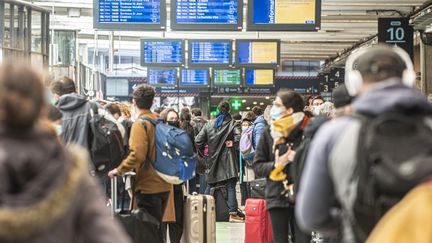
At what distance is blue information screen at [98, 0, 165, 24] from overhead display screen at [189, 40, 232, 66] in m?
6.20

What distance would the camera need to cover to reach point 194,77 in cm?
2592

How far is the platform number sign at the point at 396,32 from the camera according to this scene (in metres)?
17.6

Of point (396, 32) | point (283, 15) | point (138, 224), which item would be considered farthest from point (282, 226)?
point (396, 32)

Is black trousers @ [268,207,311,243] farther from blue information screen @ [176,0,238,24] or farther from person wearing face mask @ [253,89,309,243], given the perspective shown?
blue information screen @ [176,0,238,24]

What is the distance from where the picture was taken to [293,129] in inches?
264

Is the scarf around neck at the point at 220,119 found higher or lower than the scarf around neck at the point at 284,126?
lower

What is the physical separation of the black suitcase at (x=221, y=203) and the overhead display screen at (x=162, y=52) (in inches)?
316

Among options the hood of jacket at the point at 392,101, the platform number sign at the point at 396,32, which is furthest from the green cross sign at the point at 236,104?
the hood of jacket at the point at 392,101

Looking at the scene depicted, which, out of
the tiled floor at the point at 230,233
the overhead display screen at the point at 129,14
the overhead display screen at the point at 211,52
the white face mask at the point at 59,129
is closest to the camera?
Answer: the white face mask at the point at 59,129

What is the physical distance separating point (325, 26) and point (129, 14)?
1276cm

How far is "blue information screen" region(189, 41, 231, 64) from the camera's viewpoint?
2044 centimetres

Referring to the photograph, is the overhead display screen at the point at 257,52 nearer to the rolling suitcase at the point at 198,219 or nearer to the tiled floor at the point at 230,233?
the tiled floor at the point at 230,233

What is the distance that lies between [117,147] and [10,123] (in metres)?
4.25

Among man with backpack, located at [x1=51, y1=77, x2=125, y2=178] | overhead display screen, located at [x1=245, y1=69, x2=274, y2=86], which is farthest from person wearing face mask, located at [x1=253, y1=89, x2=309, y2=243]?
overhead display screen, located at [x1=245, y1=69, x2=274, y2=86]
